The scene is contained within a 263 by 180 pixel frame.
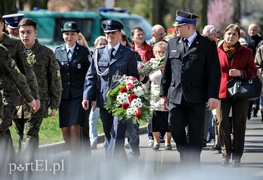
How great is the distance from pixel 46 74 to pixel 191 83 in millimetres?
1899

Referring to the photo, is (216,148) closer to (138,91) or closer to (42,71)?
(138,91)

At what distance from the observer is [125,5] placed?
228 feet

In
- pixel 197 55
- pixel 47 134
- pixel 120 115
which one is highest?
pixel 197 55

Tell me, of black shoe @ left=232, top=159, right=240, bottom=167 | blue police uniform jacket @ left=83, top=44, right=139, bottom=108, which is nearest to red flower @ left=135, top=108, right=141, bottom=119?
blue police uniform jacket @ left=83, top=44, right=139, bottom=108

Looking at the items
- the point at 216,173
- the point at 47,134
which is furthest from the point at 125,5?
the point at 216,173

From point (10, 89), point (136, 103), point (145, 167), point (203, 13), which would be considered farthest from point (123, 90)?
point (203, 13)

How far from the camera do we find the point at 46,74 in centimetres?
1106

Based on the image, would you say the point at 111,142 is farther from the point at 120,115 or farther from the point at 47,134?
the point at 47,134

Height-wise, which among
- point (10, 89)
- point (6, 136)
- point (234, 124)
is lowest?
point (234, 124)

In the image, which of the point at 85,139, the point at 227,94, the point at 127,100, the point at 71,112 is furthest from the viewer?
A: the point at 85,139

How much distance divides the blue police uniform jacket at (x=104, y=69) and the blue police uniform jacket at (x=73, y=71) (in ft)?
2.43

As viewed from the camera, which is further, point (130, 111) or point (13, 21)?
point (13, 21)

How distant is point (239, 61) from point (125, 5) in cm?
5730

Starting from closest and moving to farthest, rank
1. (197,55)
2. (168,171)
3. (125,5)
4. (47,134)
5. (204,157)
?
(197,55) → (168,171) → (204,157) → (47,134) → (125,5)
